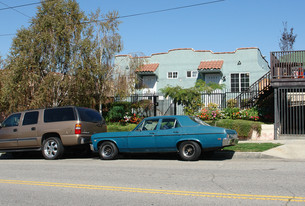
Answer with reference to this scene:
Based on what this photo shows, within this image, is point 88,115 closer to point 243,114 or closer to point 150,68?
point 243,114

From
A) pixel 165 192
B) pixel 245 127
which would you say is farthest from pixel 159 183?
pixel 245 127

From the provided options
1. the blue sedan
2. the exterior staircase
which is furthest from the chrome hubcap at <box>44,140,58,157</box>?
the exterior staircase

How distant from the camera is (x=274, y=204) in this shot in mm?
5332

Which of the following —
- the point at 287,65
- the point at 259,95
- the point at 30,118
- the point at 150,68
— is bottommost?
the point at 30,118

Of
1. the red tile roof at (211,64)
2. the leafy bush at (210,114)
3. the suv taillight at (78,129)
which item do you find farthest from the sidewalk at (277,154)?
the red tile roof at (211,64)

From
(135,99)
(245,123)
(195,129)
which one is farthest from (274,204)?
(135,99)

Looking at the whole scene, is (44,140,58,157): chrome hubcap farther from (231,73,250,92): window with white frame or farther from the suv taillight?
(231,73,250,92): window with white frame

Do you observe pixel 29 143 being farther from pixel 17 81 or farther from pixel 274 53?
pixel 274 53

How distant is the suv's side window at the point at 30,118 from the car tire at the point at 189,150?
5.69 meters

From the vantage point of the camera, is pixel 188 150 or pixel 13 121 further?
pixel 13 121

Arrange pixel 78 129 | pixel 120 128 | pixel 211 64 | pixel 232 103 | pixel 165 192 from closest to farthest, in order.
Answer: pixel 165 192, pixel 78 129, pixel 120 128, pixel 232 103, pixel 211 64

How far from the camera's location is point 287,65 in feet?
53.8

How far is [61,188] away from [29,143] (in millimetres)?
6016

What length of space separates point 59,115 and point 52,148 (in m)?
1.22
